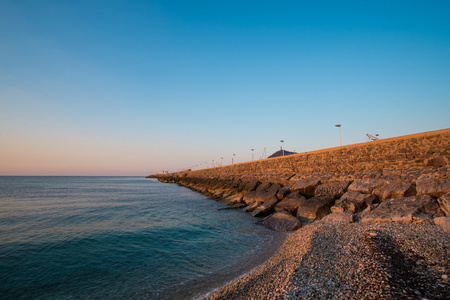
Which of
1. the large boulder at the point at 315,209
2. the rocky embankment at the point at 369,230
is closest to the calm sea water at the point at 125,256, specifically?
the rocky embankment at the point at 369,230

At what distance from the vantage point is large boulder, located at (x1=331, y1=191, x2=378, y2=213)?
9.09 metres

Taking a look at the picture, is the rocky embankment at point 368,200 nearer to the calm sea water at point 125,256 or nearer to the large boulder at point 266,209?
the large boulder at point 266,209

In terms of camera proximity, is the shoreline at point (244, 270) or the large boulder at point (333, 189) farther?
the large boulder at point (333, 189)

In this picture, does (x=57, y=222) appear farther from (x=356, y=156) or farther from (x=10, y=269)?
(x=356, y=156)

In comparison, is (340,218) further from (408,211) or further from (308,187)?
(308,187)

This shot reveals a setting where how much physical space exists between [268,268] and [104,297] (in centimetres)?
433

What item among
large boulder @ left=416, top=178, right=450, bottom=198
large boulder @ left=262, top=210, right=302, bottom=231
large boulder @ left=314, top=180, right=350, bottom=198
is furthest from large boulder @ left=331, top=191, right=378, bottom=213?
large boulder @ left=262, top=210, right=302, bottom=231

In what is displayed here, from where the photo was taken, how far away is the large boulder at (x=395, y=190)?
8289 millimetres

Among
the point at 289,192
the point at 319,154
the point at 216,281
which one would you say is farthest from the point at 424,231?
the point at 319,154

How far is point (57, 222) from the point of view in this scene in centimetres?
1285

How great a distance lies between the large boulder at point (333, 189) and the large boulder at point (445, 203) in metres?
4.21

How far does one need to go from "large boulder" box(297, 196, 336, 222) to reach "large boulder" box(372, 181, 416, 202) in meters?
2.03

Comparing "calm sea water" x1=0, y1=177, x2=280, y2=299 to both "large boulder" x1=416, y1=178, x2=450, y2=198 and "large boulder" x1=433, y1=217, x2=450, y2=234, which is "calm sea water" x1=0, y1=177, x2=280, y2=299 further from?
"large boulder" x1=416, y1=178, x2=450, y2=198

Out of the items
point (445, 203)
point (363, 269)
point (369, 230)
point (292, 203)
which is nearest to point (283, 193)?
point (292, 203)
